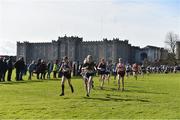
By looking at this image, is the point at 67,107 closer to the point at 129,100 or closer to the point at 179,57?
the point at 129,100

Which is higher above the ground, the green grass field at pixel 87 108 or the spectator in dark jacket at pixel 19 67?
the spectator in dark jacket at pixel 19 67

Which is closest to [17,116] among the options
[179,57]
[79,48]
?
[179,57]

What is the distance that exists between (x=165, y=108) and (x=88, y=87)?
5822 mm

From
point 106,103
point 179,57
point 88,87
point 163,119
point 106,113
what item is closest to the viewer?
point 163,119

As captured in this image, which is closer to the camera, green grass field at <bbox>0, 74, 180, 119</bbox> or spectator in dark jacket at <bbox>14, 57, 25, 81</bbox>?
green grass field at <bbox>0, 74, 180, 119</bbox>

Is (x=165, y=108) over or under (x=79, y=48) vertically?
under

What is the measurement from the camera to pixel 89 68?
964 inches

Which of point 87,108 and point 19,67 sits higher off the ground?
point 19,67

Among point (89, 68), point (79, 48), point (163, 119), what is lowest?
point (163, 119)

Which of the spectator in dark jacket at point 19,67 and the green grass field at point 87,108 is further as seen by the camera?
the spectator in dark jacket at point 19,67

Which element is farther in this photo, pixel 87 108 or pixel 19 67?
pixel 19 67

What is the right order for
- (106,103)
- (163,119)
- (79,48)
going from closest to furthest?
(163,119) → (106,103) → (79,48)

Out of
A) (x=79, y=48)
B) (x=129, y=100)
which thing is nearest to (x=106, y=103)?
(x=129, y=100)

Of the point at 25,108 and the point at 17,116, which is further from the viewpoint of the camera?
the point at 25,108
